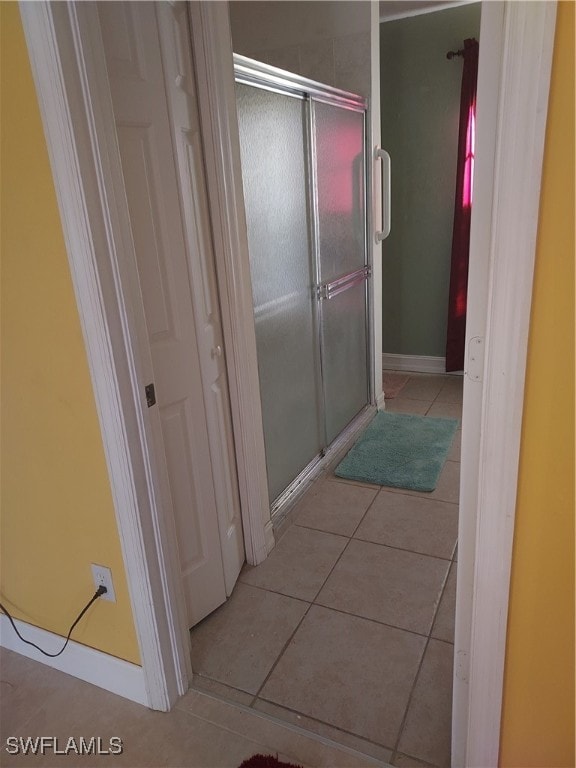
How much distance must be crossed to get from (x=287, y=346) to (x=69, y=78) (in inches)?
55.7

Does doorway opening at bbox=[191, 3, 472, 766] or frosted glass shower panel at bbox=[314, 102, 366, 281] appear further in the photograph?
frosted glass shower panel at bbox=[314, 102, 366, 281]

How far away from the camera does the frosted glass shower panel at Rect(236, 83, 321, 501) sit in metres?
2.00

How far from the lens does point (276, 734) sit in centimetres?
143

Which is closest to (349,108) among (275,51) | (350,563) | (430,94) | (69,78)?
(275,51)

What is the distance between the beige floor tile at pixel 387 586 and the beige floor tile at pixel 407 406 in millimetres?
1450

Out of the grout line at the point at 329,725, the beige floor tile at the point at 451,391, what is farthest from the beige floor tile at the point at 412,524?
the beige floor tile at the point at 451,391

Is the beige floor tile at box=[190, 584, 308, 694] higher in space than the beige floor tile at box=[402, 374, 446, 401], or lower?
lower

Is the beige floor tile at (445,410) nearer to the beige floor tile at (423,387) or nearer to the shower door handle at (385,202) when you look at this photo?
the beige floor tile at (423,387)

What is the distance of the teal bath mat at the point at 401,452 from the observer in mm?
2633

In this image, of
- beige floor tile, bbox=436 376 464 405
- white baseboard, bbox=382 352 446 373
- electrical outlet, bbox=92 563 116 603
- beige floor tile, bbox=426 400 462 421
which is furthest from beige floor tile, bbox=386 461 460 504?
white baseboard, bbox=382 352 446 373

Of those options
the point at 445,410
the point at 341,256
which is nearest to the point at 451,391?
the point at 445,410

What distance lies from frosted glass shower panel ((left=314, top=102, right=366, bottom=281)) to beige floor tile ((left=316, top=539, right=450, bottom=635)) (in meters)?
1.30

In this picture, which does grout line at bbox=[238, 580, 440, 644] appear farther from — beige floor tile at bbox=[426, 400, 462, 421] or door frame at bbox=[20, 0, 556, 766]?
beige floor tile at bbox=[426, 400, 462, 421]

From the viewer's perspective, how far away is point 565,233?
78 centimetres
